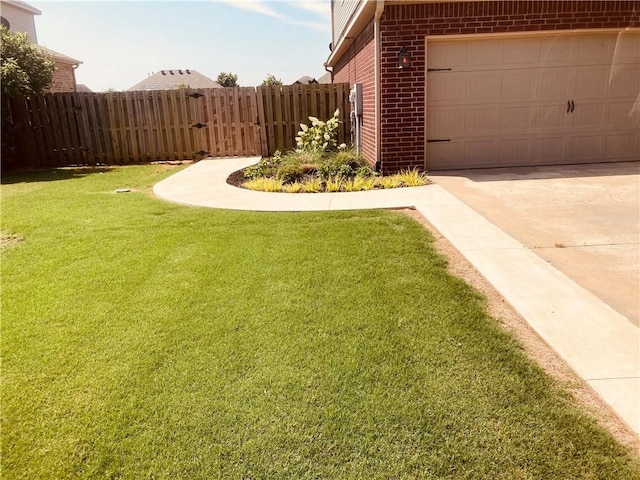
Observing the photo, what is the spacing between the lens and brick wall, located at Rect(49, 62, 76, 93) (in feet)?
67.2

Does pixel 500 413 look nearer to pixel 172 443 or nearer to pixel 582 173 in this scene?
pixel 172 443

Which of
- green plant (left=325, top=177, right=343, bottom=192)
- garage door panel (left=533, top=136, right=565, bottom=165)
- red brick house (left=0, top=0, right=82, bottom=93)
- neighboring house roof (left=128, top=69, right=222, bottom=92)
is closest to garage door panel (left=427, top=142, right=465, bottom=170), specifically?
garage door panel (left=533, top=136, right=565, bottom=165)

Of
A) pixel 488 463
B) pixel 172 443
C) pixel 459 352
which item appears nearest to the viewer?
pixel 488 463

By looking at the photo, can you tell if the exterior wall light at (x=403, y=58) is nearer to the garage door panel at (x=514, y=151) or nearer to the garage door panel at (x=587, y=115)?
the garage door panel at (x=514, y=151)

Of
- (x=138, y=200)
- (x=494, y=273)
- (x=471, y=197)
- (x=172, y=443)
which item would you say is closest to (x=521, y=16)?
(x=471, y=197)

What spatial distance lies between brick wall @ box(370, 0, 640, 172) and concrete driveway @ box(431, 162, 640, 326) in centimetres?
102

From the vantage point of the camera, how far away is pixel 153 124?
12.0 metres

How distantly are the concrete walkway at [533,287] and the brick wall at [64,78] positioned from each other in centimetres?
1754

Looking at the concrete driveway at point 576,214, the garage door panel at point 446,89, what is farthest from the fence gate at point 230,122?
the concrete driveway at point 576,214

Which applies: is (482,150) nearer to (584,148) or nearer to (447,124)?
(447,124)

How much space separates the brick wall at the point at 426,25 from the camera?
740 cm

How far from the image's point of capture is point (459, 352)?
259cm

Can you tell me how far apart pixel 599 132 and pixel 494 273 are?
20.7 ft

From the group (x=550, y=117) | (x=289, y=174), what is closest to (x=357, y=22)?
(x=289, y=174)
